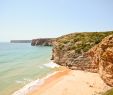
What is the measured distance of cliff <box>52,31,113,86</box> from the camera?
18.3 metres

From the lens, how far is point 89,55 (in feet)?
98.2

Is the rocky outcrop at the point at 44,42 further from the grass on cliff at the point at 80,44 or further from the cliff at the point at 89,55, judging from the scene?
the cliff at the point at 89,55

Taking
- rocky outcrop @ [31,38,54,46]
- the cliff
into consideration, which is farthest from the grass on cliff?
rocky outcrop @ [31,38,54,46]

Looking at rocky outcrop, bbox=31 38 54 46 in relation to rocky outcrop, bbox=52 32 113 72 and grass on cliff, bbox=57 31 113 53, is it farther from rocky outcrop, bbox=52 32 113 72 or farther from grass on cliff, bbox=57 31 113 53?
rocky outcrop, bbox=52 32 113 72

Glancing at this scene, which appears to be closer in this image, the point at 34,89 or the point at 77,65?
the point at 34,89

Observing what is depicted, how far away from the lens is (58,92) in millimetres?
18312

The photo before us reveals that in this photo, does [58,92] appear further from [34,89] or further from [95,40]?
[95,40]

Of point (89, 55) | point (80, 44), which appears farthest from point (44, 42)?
point (89, 55)

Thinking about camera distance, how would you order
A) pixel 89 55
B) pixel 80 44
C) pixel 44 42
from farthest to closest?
1. pixel 44 42
2. pixel 80 44
3. pixel 89 55

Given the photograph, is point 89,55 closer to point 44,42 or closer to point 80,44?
point 80,44

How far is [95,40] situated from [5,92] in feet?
67.8

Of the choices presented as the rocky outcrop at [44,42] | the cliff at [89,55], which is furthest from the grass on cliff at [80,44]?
the rocky outcrop at [44,42]

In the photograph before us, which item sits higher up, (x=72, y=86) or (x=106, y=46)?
(x=106, y=46)

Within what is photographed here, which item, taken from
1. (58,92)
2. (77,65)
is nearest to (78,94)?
(58,92)
